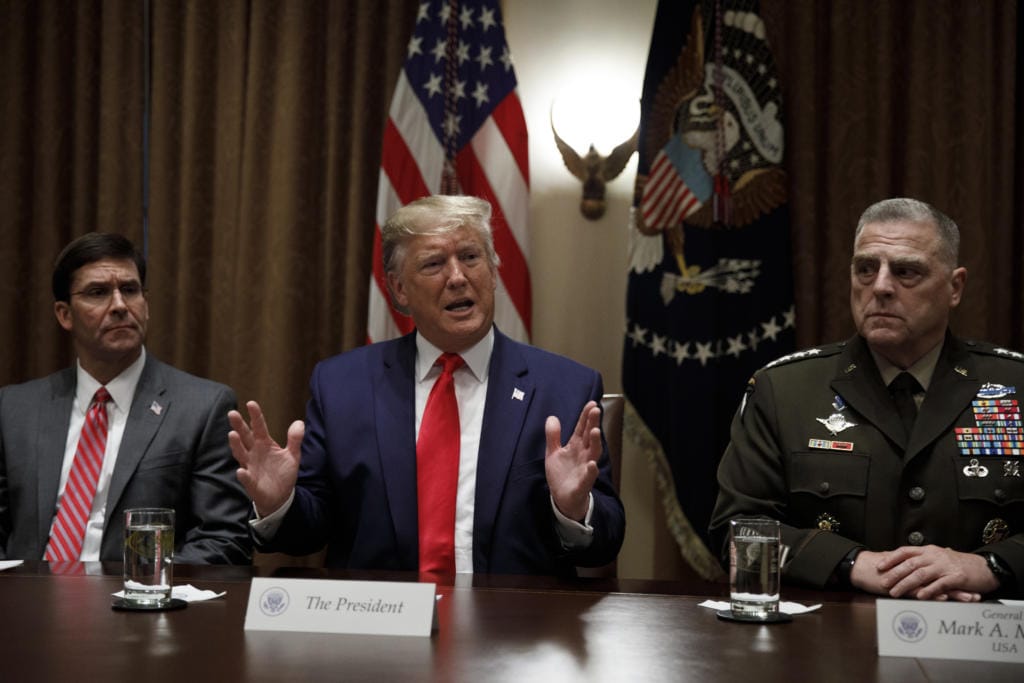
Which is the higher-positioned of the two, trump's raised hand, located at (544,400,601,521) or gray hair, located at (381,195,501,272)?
gray hair, located at (381,195,501,272)

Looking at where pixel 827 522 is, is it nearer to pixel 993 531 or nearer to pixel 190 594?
pixel 993 531

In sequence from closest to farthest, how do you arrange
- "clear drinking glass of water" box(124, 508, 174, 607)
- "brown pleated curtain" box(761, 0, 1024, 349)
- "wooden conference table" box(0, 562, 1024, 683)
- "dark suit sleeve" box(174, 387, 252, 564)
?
"wooden conference table" box(0, 562, 1024, 683) → "clear drinking glass of water" box(124, 508, 174, 607) → "dark suit sleeve" box(174, 387, 252, 564) → "brown pleated curtain" box(761, 0, 1024, 349)

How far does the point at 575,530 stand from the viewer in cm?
220

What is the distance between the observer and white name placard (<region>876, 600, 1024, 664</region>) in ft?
4.65

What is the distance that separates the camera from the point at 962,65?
3.81m

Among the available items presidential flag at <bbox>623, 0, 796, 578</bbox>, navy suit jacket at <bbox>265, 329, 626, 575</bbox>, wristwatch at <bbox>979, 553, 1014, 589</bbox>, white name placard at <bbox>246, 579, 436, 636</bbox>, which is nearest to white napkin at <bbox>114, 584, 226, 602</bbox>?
white name placard at <bbox>246, 579, 436, 636</bbox>

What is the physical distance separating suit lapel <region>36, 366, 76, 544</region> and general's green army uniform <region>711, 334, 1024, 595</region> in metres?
1.69

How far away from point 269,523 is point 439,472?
401 mm

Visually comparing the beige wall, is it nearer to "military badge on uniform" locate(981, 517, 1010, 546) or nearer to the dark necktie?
the dark necktie

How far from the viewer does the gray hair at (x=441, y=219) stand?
2613 millimetres

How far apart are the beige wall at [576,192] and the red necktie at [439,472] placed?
5.68ft

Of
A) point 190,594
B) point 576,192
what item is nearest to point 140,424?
point 190,594

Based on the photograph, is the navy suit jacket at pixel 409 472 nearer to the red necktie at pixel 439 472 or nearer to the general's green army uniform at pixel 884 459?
the red necktie at pixel 439 472

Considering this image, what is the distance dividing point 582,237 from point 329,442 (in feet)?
6.50
